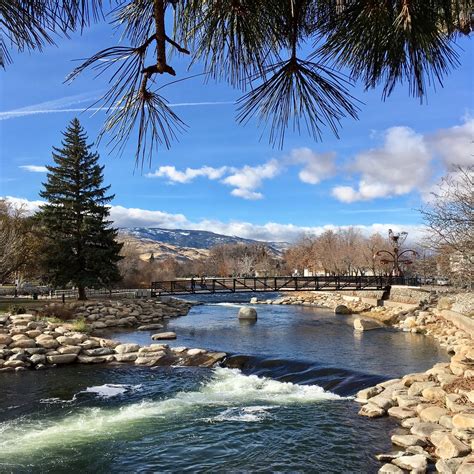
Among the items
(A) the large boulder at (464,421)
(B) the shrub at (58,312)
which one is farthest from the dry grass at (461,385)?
(B) the shrub at (58,312)

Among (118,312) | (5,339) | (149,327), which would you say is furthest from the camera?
(118,312)

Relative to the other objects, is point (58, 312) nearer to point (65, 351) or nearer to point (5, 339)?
point (5, 339)

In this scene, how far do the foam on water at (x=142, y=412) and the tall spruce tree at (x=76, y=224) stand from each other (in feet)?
57.7

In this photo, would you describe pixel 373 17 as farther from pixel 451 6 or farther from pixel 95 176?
pixel 95 176

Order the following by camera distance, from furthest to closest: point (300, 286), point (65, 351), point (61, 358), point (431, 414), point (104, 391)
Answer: point (300, 286)
point (65, 351)
point (61, 358)
point (104, 391)
point (431, 414)

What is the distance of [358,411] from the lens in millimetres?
9633

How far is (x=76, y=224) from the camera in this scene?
29141 mm

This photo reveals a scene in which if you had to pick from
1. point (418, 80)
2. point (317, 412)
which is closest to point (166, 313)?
point (317, 412)

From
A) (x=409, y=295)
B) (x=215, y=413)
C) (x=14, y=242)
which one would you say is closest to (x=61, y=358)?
(x=215, y=413)

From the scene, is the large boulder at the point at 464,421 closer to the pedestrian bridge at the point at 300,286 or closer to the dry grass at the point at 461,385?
the dry grass at the point at 461,385

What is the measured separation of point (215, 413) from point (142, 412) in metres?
1.61

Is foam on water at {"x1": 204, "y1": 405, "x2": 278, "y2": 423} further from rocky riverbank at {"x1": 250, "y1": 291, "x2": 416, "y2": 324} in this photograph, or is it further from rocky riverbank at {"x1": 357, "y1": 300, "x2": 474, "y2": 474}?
rocky riverbank at {"x1": 250, "y1": 291, "x2": 416, "y2": 324}

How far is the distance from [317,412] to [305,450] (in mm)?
2185

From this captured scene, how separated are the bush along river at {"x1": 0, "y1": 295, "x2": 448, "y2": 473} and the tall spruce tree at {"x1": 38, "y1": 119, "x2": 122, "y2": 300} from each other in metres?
13.4
